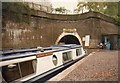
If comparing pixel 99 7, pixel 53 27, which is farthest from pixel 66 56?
pixel 99 7

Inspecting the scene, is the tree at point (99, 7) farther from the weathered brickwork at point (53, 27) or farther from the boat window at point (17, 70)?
the boat window at point (17, 70)

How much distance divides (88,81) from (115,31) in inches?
753

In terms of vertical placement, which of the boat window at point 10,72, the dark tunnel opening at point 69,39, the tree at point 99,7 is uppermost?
the tree at point 99,7

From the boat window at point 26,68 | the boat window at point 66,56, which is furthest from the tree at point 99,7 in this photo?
the boat window at point 26,68

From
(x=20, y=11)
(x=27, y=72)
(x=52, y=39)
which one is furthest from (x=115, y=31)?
(x=27, y=72)

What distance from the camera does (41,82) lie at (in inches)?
270

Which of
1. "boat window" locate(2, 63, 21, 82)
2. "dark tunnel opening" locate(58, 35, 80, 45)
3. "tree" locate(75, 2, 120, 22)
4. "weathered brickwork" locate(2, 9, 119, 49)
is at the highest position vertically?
"tree" locate(75, 2, 120, 22)

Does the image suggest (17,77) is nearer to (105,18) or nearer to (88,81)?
(88,81)

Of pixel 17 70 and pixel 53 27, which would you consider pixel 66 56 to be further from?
pixel 53 27

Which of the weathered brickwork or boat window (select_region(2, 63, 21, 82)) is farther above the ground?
the weathered brickwork

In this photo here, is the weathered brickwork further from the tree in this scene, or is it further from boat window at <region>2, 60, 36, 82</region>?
boat window at <region>2, 60, 36, 82</region>

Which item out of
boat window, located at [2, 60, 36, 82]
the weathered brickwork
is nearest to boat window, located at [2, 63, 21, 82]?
boat window, located at [2, 60, 36, 82]

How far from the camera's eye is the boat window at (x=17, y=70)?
5.59m

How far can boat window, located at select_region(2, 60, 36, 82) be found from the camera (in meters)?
5.59
